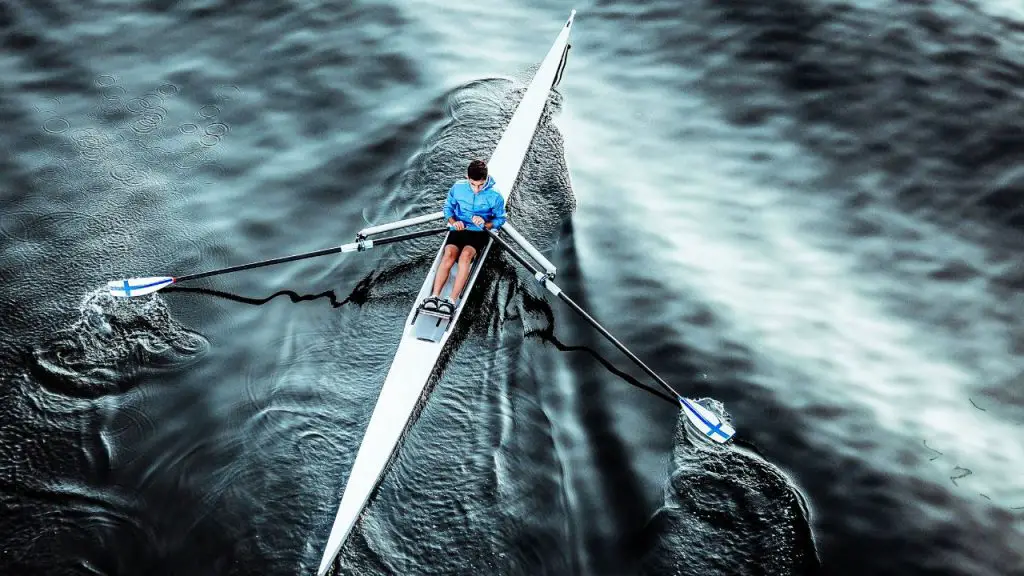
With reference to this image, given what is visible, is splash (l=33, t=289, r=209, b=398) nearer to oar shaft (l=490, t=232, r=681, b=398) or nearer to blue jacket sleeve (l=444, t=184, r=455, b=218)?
blue jacket sleeve (l=444, t=184, r=455, b=218)

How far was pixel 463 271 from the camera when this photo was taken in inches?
392

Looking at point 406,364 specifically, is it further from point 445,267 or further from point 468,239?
point 468,239

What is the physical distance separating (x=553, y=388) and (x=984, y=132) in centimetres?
1000

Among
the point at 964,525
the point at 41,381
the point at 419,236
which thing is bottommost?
the point at 964,525

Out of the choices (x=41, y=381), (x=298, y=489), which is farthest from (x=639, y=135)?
(x=41, y=381)

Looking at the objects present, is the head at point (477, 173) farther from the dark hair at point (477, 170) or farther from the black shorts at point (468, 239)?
the black shorts at point (468, 239)

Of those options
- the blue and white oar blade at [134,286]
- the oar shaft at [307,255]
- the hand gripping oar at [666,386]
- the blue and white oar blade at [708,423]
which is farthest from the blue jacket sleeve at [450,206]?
Answer: the blue and white oar blade at [708,423]

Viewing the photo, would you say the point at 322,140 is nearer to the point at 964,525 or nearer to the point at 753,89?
the point at 753,89

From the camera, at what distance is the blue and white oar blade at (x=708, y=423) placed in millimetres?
8617

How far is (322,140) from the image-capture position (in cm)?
1330

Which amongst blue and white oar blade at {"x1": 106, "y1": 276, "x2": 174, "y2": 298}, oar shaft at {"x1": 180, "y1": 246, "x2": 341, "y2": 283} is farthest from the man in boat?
blue and white oar blade at {"x1": 106, "y1": 276, "x2": 174, "y2": 298}

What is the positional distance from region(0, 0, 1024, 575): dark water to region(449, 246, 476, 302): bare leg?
47 centimetres

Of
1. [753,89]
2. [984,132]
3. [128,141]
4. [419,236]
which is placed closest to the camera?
[419,236]

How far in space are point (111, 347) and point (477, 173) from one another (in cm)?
491
